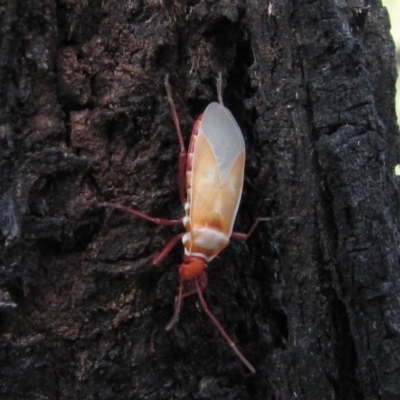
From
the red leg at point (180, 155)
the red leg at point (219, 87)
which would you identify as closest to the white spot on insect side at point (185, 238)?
the red leg at point (180, 155)

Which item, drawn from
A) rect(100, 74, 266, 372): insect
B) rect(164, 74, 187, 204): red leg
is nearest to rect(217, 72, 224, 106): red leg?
rect(100, 74, 266, 372): insect

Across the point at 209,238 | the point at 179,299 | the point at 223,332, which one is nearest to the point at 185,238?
the point at 209,238

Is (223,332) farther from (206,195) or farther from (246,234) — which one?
(206,195)

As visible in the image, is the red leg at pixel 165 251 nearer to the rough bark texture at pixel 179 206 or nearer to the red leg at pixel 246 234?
the rough bark texture at pixel 179 206

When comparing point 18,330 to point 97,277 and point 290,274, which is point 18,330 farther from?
point 290,274

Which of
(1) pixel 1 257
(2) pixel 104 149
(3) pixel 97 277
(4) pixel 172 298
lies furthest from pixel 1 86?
(4) pixel 172 298

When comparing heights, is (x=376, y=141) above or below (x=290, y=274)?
above
